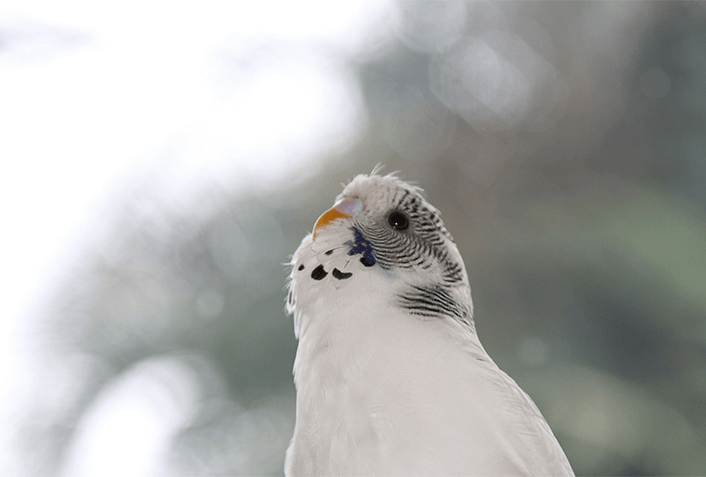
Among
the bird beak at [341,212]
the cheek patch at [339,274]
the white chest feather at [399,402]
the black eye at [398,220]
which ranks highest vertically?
the bird beak at [341,212]

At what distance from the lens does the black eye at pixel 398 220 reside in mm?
899

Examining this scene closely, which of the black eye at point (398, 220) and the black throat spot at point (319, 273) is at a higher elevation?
the black eye at point (398, 220)

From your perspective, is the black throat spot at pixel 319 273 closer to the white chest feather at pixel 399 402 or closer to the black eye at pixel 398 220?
the white chest feather at pixel 399 402

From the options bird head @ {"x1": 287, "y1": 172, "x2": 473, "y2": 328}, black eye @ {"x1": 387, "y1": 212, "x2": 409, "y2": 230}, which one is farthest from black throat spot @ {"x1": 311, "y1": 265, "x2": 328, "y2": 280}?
black eye @ {"x1": 387, "y1": 212, "x2": 409, "y2": 230}

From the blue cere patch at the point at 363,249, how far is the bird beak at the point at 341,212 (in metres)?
0.05

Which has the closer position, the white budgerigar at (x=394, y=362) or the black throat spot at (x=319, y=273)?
the white budgerigar at (x=394, y=362)

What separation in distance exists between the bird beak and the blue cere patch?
0.05 metres

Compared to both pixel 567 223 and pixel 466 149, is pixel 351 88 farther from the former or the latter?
pixel 567 223

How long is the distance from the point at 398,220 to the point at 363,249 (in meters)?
0.09

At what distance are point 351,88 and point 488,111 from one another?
0.50 meters

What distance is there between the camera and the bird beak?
889mm

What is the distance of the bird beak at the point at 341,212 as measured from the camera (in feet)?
2.92

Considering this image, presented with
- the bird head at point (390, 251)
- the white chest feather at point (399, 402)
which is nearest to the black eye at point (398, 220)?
the bird head at point (390, 251)

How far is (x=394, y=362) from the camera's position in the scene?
748 millimetres
